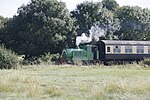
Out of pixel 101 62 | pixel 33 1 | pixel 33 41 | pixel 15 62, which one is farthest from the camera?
pixel 33 1

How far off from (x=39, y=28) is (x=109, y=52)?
1006cm

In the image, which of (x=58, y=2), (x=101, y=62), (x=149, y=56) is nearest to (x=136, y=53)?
(x=149, y=56)

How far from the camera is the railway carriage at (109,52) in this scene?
44.4 metres

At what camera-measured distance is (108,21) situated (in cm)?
5625

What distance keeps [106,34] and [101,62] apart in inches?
593

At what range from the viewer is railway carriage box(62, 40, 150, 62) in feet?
146

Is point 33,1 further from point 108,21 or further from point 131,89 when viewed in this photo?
point 131,89

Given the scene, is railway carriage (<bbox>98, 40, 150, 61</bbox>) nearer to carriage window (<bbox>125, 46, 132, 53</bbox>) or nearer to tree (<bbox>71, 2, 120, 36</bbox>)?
carriage window (<bbox>125, 46, 132, 53</bbox>)

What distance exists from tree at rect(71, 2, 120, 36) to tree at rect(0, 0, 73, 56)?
13.4 feet

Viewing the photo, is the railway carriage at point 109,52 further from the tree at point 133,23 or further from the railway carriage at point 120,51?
the tree at point 133,23

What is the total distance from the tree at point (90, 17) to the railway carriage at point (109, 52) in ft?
32.0

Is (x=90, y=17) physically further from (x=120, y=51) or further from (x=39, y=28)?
(x=120, y=51)

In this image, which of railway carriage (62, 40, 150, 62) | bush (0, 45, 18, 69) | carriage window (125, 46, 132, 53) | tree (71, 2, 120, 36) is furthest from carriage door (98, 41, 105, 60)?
bush (0, 45, 18, 69)

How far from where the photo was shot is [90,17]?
55594 mm
